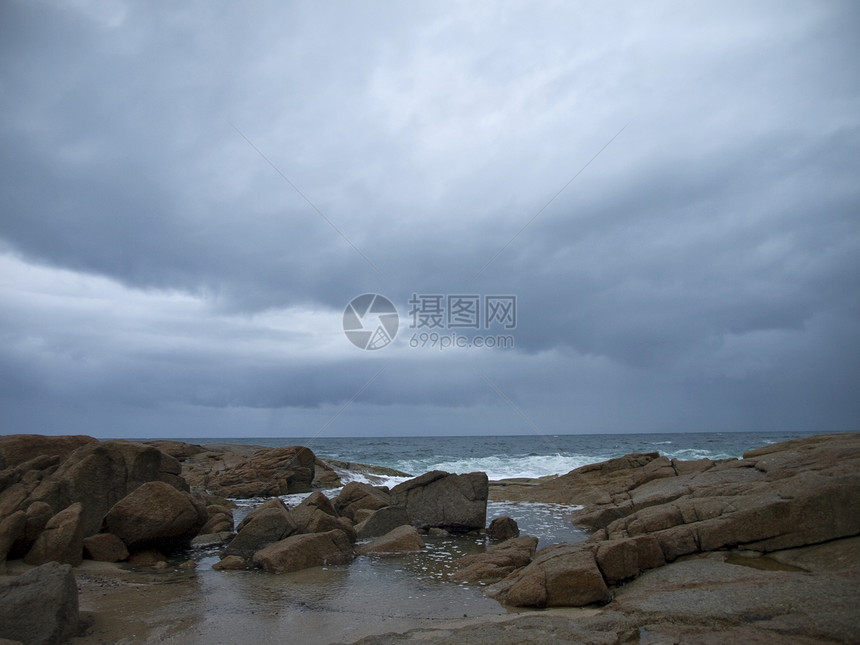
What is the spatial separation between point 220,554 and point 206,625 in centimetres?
561

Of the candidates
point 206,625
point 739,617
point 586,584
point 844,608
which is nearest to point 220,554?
point 206,625

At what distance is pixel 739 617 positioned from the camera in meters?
5.54

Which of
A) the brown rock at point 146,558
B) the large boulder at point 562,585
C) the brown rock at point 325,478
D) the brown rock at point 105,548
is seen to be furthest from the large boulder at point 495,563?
the brown rock at point 325,478

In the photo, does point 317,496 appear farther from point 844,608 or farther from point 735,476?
point 844,608

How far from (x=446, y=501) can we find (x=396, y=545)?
3.38 meters

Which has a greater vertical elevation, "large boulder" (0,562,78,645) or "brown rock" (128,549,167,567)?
"large boulder" (0,562,78,645)

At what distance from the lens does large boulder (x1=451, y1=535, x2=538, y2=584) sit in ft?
32.1

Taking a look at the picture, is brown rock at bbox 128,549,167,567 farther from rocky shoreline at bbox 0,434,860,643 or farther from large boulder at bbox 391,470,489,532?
large boulder at bbox 391,470,489,532

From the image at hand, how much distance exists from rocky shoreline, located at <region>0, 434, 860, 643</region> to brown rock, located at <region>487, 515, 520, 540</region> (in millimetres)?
37

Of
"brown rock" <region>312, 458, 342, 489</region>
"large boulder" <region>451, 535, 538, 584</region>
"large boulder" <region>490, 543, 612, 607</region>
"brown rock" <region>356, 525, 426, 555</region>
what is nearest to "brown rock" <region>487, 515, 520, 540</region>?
"brown rock" <region>356, 525, 426, 555</region>

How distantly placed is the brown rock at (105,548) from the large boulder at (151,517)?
0.20 meters

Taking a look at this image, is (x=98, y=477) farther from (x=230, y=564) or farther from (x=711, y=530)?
(x=711, y=530)

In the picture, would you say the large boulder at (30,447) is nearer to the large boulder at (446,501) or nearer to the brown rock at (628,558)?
the large boulder at (446,501)

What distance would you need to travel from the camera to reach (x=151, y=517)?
11.4 m
